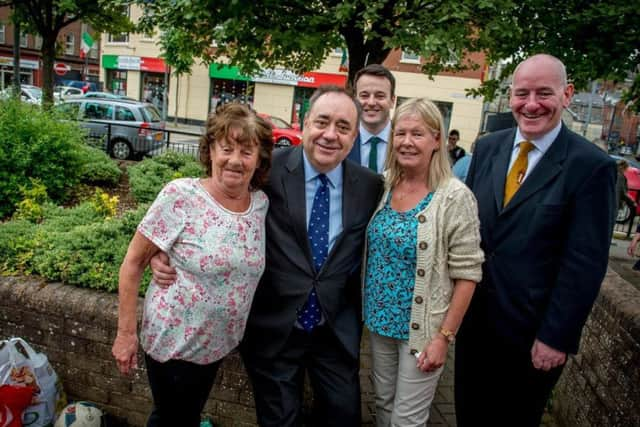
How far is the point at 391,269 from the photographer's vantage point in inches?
97.6

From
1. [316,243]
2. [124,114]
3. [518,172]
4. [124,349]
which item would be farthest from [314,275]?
[124,114]

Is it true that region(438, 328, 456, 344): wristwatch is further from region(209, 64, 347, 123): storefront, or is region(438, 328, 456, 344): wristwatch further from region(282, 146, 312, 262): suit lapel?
region(209, 64, 347, 123): storefront

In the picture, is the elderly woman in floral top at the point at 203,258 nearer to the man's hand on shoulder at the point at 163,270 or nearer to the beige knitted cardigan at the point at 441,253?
the man's hand on shoulder at the point at 163,270

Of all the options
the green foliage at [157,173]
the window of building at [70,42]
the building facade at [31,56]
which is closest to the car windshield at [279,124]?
the green foliage at [157,173]

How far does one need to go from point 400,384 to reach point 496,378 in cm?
56

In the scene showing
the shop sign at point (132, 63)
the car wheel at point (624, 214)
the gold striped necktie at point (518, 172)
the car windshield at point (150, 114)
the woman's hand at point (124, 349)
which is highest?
the shop sign at point (132, 63)

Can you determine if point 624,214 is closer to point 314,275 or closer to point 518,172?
point 518,172

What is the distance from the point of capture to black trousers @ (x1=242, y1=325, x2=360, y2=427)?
2544 mm

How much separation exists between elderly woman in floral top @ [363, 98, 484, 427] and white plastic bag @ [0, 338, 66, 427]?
85.2 inches

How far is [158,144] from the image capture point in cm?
1368

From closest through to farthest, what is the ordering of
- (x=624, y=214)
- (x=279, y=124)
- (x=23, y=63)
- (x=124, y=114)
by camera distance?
(x=624, y=214)
(x=124, y=114)
(x=279, y=124)
(x=23, y=63)

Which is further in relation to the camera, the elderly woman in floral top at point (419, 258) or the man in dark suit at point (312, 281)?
the man in dark suit at point (312, 281)

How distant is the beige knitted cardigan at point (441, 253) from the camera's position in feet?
7.77

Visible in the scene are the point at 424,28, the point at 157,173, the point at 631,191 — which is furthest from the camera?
the point at 631,191
